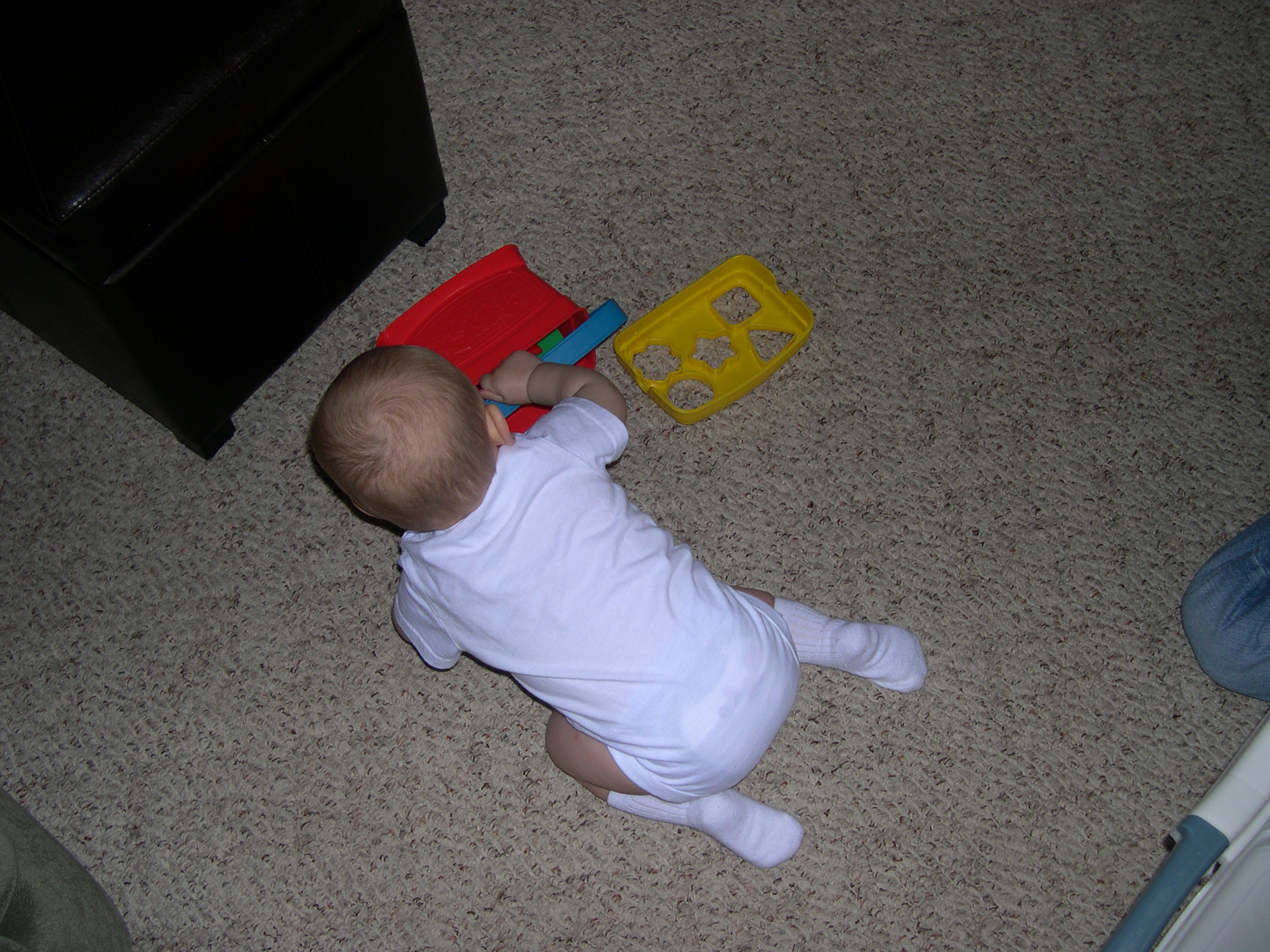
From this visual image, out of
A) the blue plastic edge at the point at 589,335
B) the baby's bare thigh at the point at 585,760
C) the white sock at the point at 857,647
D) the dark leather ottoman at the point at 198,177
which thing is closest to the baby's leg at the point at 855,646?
the white sock at the point at 857,647

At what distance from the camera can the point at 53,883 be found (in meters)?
0.79

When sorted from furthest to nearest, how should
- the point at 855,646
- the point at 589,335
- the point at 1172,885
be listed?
1. the point at 589,335
2. the point at 855,646
3. the point at 1172,885

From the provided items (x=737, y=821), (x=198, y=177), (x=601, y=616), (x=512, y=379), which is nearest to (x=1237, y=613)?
(x=737, y=821)

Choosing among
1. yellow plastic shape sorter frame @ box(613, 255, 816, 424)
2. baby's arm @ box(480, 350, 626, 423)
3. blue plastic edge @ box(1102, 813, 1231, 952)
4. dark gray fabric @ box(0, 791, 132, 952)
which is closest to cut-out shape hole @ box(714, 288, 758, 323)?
yellow plastic shape sorter frame @ box(613, 255, 816, 424)

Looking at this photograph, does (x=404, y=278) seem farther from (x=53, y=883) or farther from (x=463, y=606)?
(x=53, y=883)

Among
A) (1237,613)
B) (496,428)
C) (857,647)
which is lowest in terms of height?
(857,647)

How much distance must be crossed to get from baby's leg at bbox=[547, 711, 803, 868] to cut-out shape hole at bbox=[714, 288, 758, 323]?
20.3 inches

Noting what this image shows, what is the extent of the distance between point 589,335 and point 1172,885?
0.73 meters

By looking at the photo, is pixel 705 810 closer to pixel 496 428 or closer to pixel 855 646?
pixel 855 646

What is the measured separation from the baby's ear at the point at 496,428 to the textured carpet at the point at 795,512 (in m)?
0.33

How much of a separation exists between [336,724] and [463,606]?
323 mm

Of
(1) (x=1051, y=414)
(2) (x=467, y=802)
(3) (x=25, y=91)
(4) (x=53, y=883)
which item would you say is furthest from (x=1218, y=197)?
(4) (x=53, y=883)

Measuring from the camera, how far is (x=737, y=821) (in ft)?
3.03

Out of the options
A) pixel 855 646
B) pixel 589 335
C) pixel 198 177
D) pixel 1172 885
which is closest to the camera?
pixel 1172 885
